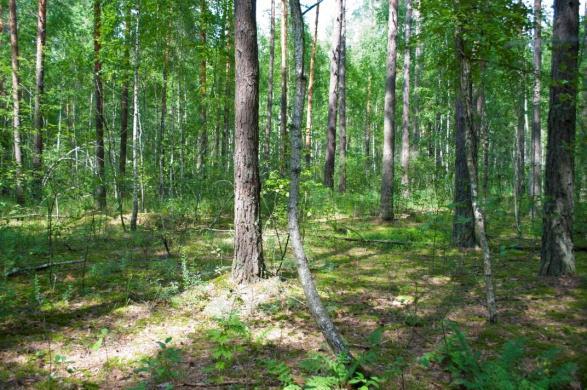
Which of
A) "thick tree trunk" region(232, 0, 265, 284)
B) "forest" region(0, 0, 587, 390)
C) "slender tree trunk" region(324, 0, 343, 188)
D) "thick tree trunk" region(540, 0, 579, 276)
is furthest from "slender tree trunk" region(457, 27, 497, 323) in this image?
"slender tree trunk" region(324, 0, 343, 188)

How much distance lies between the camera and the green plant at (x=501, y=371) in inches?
112

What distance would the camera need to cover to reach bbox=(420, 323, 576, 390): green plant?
284cm

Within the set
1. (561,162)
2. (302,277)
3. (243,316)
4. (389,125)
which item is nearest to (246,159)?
(243,316)

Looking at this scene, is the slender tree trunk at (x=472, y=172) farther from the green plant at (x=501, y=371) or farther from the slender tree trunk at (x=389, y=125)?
the slender tree trunk at (x=389, y=125)

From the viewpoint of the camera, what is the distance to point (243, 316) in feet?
16.2

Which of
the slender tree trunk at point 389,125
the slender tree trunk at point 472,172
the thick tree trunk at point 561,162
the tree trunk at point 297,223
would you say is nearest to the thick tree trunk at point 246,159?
the tree trunk at point 297,223

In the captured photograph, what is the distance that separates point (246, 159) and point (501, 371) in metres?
3.99

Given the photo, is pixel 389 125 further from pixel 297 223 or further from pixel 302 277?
pixel 302 277

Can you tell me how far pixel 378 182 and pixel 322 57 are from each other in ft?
48.9

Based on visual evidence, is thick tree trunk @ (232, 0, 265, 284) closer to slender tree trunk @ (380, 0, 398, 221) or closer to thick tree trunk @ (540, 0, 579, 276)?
thick tree trunk @ (540, 0, 579, 276)

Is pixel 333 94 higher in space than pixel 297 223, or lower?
higher

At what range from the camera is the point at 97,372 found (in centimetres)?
367

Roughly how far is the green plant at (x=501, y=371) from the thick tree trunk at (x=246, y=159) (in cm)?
286

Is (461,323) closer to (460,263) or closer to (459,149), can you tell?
(460,263)
